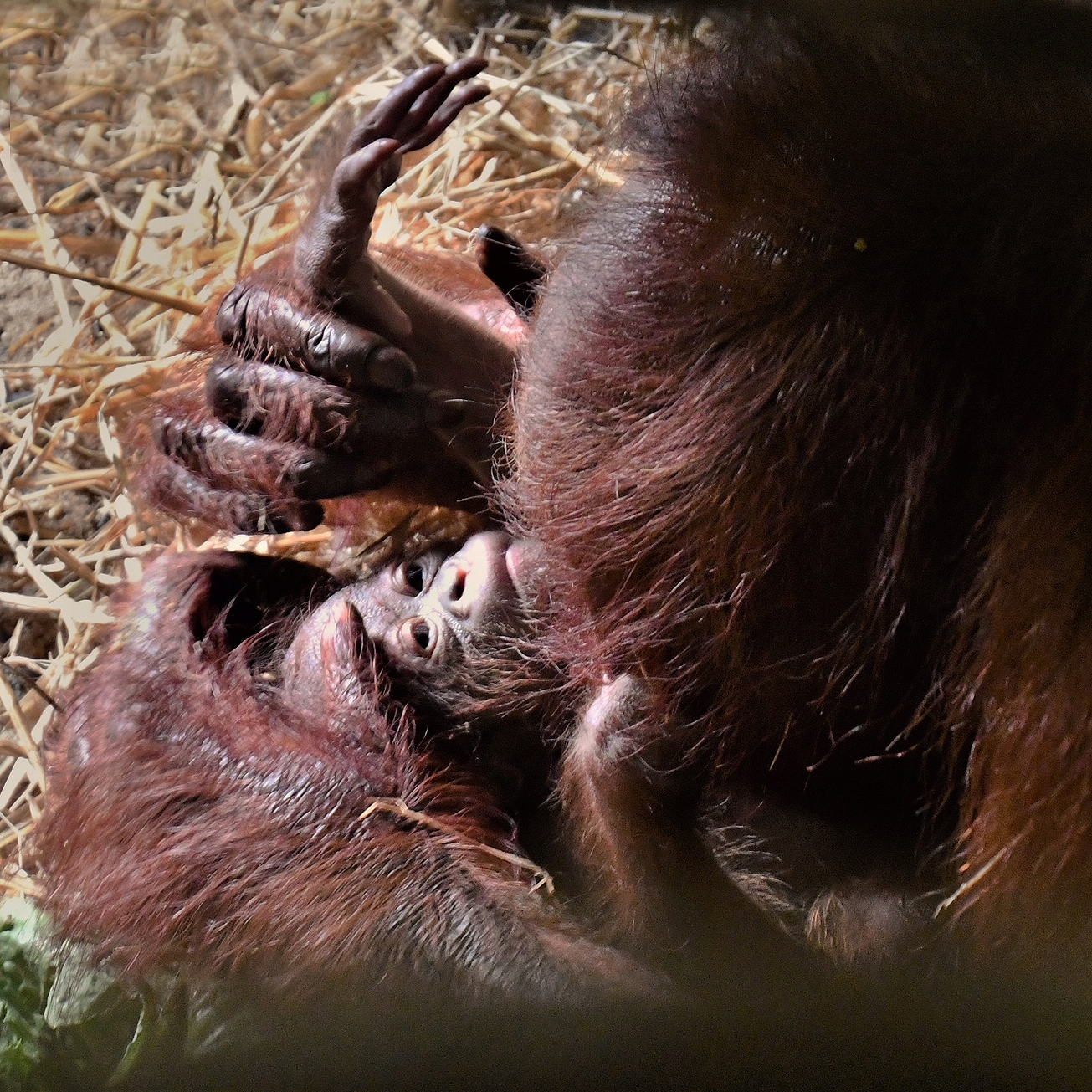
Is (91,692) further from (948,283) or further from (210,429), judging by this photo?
(948,283)

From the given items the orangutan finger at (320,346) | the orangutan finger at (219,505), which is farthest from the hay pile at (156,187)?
the orangutan finger at (320,346)

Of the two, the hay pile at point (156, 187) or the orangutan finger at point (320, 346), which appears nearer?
the orangutan finger at point (320, 346)

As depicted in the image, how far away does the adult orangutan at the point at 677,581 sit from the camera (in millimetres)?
860

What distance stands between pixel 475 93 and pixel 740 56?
462mm

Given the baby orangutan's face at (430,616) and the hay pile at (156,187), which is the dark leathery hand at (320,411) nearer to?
the baby orangutan's face at (430,616)

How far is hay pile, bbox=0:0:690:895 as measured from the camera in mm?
1967

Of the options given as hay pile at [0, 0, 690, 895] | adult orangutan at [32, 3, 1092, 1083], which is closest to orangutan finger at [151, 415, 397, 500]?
adult orangutan at [32, 3, 1092, 1083]

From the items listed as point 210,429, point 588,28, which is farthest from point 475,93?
point 588,28

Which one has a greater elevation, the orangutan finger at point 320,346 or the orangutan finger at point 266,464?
the orangutan finger at point 320,346

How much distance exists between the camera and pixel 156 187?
2135 mm

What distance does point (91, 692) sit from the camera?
149cm

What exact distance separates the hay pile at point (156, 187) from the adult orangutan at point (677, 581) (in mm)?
486

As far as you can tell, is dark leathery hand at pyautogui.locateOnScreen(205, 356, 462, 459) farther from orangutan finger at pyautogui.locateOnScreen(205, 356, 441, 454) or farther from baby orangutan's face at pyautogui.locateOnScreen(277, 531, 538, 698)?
baby orangutan's face at pyautogui.locateOnScreen(277, 531, 538, 698)

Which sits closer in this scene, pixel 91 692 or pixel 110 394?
pixel 91 692
